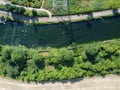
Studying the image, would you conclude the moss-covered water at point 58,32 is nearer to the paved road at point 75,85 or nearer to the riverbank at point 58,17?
the riverbank at point 58,17

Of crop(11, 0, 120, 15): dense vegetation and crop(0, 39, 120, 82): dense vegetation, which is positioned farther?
crop(11, 0, 120, 15): dense vegetation

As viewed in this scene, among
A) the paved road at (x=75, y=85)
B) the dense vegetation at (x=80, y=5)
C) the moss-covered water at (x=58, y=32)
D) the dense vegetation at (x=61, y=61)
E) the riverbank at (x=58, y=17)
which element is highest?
the dense vegetation at (x=80, y=5)

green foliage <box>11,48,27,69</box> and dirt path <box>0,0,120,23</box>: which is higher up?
dirt path <box>0,0,120,23</box>

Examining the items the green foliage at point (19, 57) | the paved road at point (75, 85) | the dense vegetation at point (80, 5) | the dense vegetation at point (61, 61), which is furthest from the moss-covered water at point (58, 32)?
the paved road at point (75, 85)

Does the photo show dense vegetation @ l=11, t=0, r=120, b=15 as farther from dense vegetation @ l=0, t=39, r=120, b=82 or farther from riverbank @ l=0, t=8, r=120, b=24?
dense vegetation @ l=0, t=39, r=120, b=82

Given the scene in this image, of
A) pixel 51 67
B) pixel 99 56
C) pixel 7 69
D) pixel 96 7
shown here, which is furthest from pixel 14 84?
pixel 96 7

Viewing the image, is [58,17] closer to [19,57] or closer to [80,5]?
[80,5]

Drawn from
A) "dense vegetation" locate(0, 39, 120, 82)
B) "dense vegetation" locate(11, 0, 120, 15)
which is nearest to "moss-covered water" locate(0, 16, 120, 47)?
"dense vegetation" locate(0, 39, 120, 82)
